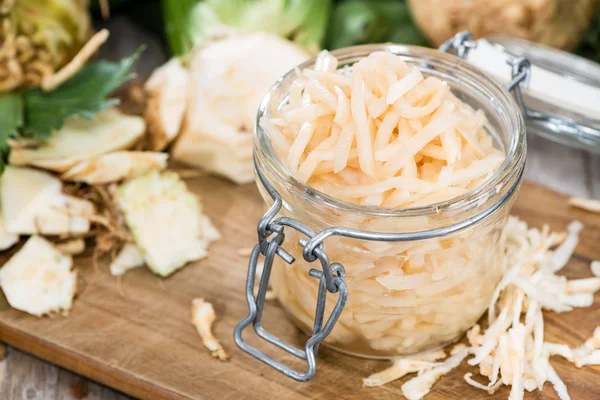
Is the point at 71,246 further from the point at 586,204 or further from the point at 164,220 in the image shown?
the point at 586,204

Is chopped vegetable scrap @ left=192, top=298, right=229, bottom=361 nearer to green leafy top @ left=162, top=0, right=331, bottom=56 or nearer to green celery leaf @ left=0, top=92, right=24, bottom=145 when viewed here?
green celery leaf @ left=0, top=92, right=24, bottom=145

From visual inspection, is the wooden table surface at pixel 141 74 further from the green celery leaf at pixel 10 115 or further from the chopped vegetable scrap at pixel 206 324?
the green celery leaf at pixel 10 115

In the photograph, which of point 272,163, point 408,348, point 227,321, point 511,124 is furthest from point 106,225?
point 511,124

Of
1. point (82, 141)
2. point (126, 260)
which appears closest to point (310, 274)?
point (126, 260)

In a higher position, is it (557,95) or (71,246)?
(557,95)

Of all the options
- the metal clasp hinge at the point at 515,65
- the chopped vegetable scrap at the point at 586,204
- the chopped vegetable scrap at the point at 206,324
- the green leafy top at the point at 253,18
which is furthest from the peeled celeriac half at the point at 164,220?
the chopped vegetable scrap at the point at 586,204

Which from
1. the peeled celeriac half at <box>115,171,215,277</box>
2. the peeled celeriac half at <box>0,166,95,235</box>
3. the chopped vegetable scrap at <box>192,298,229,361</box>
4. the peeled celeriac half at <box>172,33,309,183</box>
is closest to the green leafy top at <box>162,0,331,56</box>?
the peeled celeriac half at <box>172,33,309,183</box>

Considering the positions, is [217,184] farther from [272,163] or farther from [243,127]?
[272,163]
